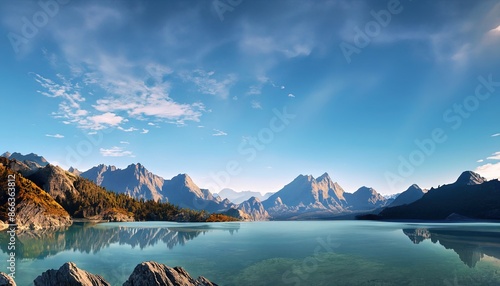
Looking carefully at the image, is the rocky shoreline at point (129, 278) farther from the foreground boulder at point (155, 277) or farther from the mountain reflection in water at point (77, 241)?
the mountain reflection in water at point (77, 241)

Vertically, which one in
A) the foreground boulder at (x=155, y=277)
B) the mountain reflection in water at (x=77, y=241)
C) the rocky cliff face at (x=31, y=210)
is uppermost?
the rocky cliff face at (x=31, y=210)

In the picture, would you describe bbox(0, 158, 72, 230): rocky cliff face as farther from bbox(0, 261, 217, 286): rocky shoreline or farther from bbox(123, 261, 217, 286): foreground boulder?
bbox(123, 261, 217, 286): foreground boulder

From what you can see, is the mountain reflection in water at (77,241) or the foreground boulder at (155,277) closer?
the foreground boulder at (155,277)

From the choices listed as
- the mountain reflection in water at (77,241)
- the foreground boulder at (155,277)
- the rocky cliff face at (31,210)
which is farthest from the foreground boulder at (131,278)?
the rocky cliff face at (31,210)

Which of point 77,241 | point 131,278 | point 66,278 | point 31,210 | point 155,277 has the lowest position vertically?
point 77,241

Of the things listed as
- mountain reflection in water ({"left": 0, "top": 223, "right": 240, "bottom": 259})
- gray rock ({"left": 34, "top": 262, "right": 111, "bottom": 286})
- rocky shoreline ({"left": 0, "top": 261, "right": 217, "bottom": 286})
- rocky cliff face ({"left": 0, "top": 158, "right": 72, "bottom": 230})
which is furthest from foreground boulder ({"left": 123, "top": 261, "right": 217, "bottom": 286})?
rocky cliff face ({"left": 0, "top": 158, "right": 72, "bottom": 230})

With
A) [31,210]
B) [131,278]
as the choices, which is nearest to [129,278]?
[131,278]

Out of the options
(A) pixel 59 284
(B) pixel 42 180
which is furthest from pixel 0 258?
(B) pixel 42 180

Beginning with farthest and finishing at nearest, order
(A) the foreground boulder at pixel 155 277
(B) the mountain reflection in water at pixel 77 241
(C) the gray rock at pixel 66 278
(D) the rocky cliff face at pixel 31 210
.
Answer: (D) the rocky cliff face at pixel 31 210, (B) the mountain reflection in water at pixel 77 241, (A) the foreground boulder at pixel 155 277, (C) the gray rock at pixel 66 278

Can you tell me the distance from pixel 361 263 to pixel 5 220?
132m

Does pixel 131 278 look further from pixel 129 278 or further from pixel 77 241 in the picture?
pixel 77 241

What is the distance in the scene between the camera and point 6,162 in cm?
17888

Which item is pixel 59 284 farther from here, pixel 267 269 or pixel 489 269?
pixel 489 269

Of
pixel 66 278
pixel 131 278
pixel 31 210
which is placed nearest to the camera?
pixel 66 278
